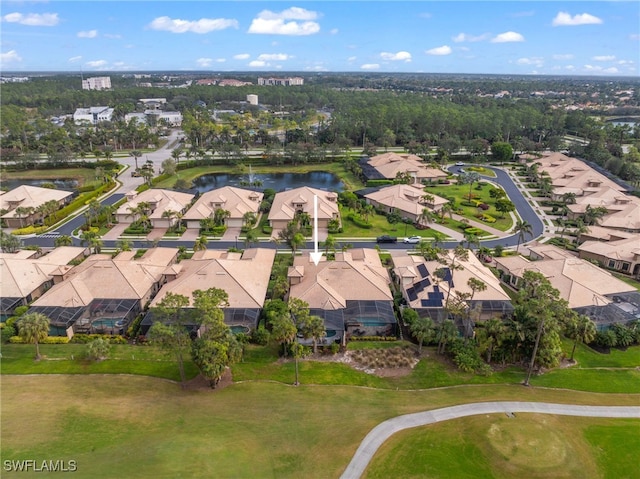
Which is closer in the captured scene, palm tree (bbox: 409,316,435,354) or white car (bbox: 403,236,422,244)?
palm tree (bbox: 409,316,435,354)

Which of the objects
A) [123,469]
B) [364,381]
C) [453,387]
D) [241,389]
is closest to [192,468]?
[123,469]

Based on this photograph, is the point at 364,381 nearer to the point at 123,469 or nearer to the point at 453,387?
the point at 453,387

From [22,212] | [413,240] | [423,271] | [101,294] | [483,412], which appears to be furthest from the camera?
[22,212]

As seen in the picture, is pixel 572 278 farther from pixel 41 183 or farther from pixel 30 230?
pixel 41 183

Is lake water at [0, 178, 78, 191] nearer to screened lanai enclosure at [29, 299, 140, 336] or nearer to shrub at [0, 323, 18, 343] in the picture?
shrub at [0, 323, 18, 343]

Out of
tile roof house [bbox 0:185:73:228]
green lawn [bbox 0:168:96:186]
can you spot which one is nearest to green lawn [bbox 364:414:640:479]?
tile roof house [bbox 0:185:73:228]

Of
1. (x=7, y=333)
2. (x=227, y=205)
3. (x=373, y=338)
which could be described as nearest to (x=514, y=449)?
(x=373, y=338)

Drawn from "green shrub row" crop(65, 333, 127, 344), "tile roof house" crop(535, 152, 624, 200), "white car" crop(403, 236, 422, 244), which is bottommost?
"green shrub row" crop(65, 333, 127, 344)
